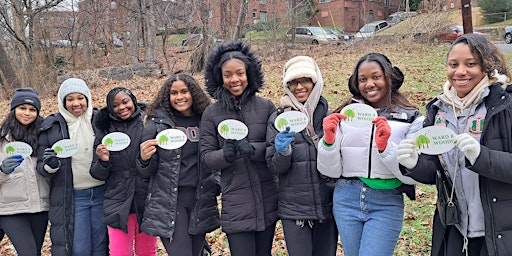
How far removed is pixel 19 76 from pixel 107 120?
19.0 metres

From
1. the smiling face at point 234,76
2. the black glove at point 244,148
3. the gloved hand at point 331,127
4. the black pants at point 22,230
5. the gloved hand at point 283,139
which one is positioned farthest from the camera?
the black pants at point 22,230

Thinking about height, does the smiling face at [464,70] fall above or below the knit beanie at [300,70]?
below

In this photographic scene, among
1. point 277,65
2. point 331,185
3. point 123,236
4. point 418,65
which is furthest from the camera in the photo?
point 277,65

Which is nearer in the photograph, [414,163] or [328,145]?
[414,163]

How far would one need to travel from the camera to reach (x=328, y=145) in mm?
2719

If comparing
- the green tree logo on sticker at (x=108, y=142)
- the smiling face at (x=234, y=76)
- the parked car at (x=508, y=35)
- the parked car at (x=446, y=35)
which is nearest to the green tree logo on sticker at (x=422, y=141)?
the smiling face at (x=234, y=76)

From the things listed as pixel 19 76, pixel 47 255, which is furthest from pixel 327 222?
pixel 19 76

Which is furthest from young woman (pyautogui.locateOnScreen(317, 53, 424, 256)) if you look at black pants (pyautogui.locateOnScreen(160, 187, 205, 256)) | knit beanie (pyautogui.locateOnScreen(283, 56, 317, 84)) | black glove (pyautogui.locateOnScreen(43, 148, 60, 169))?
black glove (pyautogui.locateOnScreen(43, 148, 60, 169))

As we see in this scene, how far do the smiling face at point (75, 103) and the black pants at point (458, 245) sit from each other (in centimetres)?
287

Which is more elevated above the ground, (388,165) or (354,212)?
(388,165)

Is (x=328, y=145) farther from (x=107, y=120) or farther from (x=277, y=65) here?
(x=277, y=65)

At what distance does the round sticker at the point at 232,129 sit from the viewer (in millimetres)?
2963

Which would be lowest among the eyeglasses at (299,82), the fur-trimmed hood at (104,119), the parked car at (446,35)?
the fur-trimmed hood at (104,119)

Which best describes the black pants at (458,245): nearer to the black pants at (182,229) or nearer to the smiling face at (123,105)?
the black pants at (182,229)
